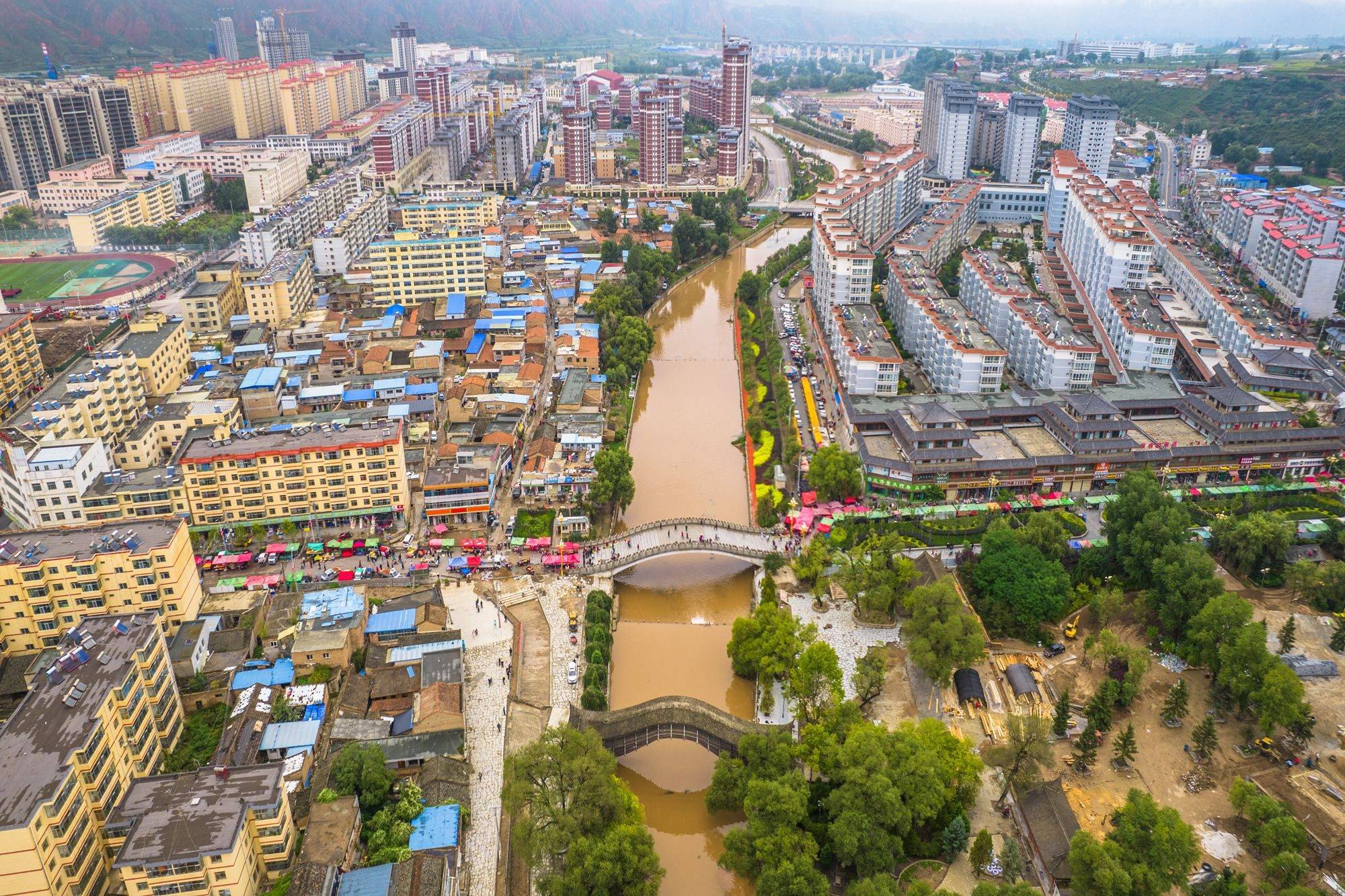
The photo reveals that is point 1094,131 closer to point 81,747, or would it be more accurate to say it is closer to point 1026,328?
point 1026,328

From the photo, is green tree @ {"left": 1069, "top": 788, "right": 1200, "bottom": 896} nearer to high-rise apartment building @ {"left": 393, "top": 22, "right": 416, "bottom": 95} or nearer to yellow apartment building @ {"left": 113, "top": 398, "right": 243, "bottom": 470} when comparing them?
yellow apartment building @ {"left": 113, "top": 398, "right": 243, "bottom": 470}

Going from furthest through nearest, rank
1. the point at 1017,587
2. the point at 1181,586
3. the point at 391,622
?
1. the point at 1017,587
2. the point at 391,622
3. the point at 1181,586

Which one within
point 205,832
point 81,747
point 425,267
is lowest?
point 205,832

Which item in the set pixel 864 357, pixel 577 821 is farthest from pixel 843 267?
pixel 577 821

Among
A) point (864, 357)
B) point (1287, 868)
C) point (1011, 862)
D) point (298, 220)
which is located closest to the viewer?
point (1287, 868)

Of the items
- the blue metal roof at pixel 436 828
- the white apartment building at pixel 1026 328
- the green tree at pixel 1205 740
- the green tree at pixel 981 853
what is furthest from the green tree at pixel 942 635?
the white apartment building at pixel 1026 328

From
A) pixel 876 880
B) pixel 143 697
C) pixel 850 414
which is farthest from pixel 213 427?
pixel 876 880

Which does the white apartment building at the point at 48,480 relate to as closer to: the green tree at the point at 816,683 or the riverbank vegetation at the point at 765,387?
the riverbank vegetation at the point at 765,387

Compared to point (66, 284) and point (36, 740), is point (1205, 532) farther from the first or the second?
point (66, 284)
